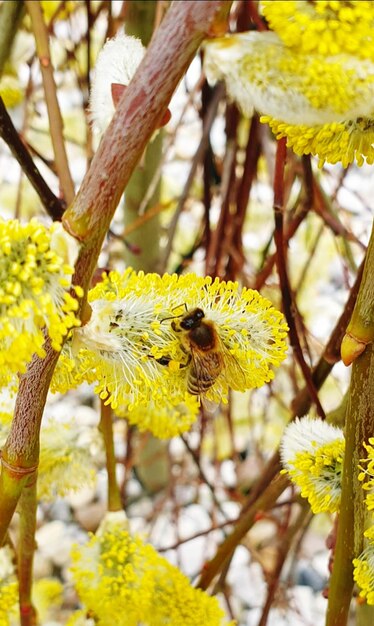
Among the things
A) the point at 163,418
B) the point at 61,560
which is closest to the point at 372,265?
the point at 163,418

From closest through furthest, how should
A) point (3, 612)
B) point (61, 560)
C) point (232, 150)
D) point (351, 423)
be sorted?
point (351, 423)
point (3, 612)
point (232, 150)
point (61, 560)

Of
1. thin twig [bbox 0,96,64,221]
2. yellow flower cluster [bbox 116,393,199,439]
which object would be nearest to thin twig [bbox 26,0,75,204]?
thin twig [bbox 0,96,64,221]

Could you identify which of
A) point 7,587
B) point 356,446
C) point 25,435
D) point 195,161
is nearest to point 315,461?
point 356,446

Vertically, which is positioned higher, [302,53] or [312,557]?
[302,53]

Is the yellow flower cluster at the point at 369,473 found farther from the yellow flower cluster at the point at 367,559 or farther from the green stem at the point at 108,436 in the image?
the green stem at the point at 108,436

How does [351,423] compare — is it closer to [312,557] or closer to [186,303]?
[186,303]

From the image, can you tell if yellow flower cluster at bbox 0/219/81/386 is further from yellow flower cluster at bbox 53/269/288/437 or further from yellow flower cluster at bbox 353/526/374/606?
yellow flower cluster at bbox 353/526/374/606

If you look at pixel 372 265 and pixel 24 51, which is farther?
pixel 24 51
